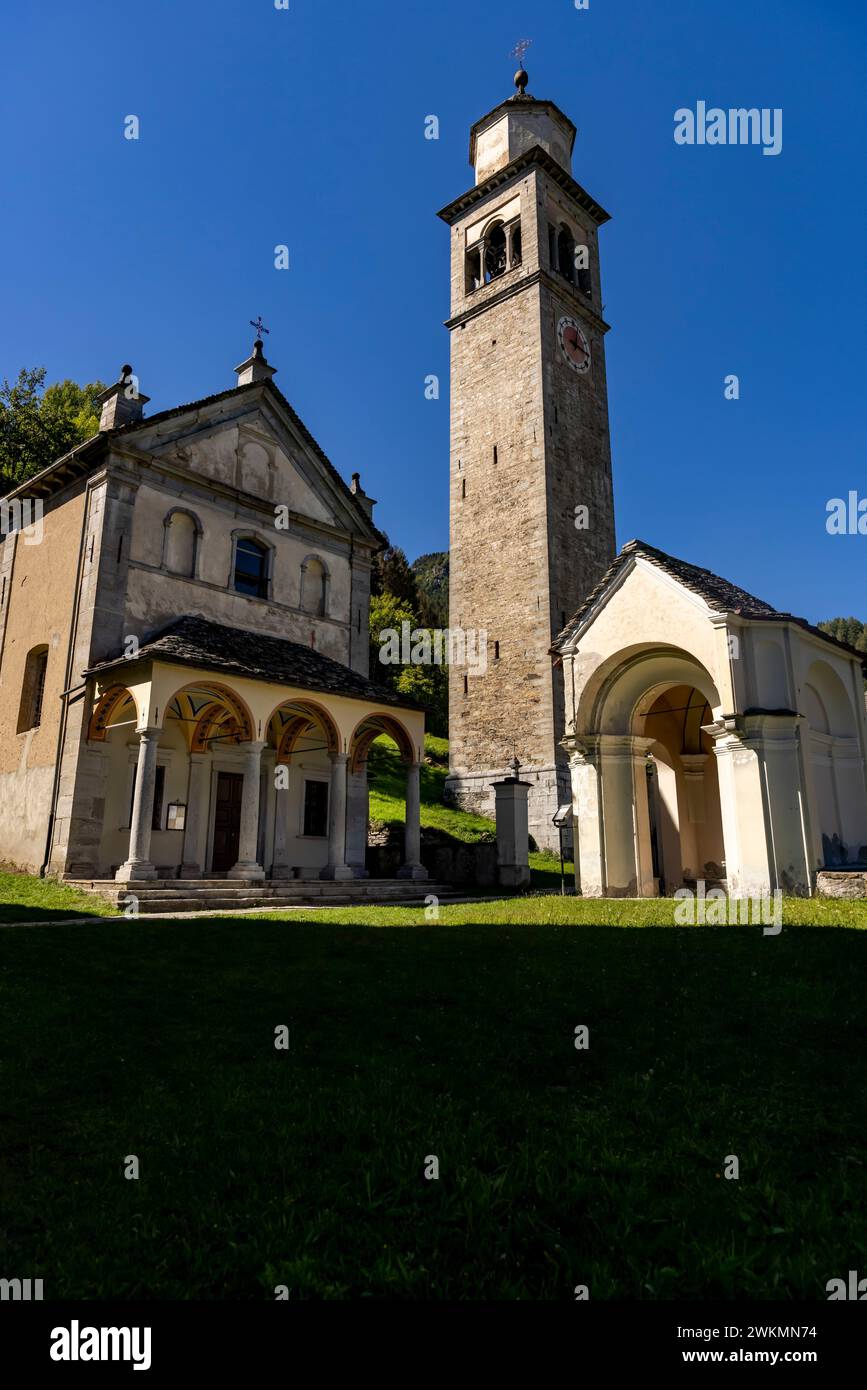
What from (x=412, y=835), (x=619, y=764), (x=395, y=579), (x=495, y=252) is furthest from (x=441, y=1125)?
(x=395, y=579)

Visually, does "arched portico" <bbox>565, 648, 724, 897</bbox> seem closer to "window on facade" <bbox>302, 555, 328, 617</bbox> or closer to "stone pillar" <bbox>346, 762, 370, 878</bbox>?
"stone pillar" <bbox>346, 762, 370, 878</bbox>

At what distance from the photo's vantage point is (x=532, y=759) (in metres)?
29.7

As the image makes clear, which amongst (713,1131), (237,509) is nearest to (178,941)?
(713,1131)

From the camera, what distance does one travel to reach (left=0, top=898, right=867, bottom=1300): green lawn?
334 cm

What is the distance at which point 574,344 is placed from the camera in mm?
36062

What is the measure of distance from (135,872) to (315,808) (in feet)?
23.9

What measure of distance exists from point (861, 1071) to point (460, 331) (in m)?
38.0

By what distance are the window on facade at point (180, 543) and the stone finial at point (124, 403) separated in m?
2.63

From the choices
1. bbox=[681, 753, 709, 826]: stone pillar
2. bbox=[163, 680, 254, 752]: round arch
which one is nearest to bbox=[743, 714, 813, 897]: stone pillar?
bbox=[681, 753, 709, 826]: stone pillar

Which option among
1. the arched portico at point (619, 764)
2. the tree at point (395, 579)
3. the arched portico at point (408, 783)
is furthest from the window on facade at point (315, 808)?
the tree at point (395, 579)

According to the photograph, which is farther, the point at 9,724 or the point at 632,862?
the point at 9,724

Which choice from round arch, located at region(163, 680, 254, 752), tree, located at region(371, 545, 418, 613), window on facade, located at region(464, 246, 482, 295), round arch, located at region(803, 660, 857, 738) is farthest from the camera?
tree, located at region(371, 545, 418, 613)

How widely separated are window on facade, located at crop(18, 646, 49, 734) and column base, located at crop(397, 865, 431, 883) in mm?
10109
